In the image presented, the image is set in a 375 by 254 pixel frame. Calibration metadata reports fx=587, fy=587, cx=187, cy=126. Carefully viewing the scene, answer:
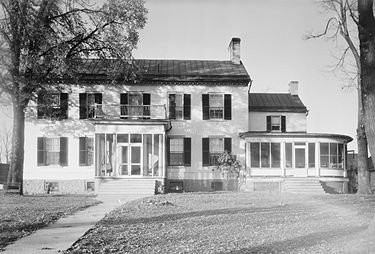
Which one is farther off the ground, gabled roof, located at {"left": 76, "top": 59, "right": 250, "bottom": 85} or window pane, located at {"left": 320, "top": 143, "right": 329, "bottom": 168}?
gabled roof, located at {"left": 76, "top": 59, "right": 250, "bottom": 85}

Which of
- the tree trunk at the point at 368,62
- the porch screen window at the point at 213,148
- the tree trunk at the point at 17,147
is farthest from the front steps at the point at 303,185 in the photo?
the tree trunk at the point at 368,62

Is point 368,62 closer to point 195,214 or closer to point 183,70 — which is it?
point 195,214

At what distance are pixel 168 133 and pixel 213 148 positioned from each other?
2818 mm

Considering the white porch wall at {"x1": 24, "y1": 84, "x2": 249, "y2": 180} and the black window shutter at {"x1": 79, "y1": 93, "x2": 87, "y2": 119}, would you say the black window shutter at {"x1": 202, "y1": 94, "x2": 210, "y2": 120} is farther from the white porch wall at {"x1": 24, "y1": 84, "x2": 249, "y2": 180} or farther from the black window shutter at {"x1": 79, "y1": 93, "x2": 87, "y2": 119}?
the black window shutter at {"x1": 79, "y1": 93, "x2": 87, "y2": 119}

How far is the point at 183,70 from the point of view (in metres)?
36.0

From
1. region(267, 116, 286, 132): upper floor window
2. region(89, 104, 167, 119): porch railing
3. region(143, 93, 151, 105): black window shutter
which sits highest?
region(143, 93, 151, 105): black window shutter

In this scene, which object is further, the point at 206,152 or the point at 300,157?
the point at 206,152

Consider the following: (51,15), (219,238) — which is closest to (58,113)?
(51,15)

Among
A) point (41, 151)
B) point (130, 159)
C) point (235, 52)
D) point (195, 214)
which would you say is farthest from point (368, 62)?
point (235, 52)

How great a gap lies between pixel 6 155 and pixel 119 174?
59.7 metres

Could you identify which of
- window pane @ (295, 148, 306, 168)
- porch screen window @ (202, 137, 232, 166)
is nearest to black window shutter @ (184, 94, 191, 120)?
porch screen window @ (202, 137, 232, 166)

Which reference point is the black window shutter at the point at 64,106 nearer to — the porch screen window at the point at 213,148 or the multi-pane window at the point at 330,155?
the porch screen window at the point at 213,148

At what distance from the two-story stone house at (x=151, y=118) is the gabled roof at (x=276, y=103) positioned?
278cm

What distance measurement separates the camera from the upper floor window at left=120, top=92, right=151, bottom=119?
1354 inches
